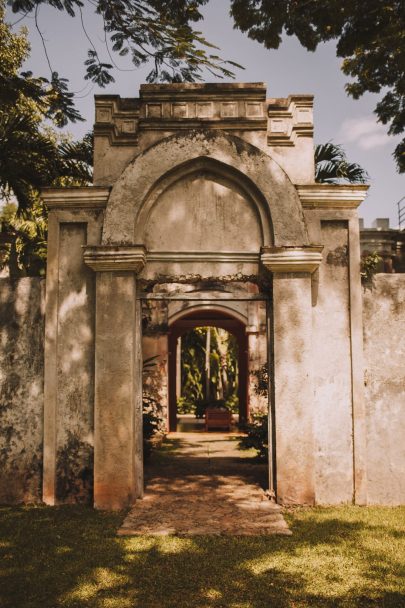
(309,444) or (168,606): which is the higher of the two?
(309,444)

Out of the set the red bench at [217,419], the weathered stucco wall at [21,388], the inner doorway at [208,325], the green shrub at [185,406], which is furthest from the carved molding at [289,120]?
the green shrub at [185,406]

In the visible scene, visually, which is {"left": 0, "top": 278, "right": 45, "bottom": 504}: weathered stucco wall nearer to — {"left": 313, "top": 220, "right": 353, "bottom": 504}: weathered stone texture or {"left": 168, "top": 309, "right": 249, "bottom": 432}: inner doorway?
{"left": 313, "top": 220, "right": 353, "bottom": 504}: weathered stone texture

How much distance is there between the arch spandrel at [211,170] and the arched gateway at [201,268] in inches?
0.5

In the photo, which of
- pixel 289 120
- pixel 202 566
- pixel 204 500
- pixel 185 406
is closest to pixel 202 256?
pixel 289 120

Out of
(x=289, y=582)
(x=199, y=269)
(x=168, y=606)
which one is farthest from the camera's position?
(x=199, y=269)

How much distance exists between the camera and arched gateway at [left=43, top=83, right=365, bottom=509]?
19.6 feet

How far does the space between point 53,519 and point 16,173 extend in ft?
16.6

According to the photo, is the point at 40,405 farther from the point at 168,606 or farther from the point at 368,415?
the point at 368,415

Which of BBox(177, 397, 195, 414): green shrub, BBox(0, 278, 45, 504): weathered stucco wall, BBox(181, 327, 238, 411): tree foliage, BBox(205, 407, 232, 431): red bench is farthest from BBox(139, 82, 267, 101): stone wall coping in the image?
BBox(177, 397, 195, 414): green shrub

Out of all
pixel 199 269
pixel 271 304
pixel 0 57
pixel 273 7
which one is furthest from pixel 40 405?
pixel 0 57

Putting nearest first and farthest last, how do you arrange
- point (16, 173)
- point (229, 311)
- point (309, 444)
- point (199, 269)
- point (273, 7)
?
point (309, 444) → point (199, 269) → point (273, 7) → point (16, 173) → point (229, 311)

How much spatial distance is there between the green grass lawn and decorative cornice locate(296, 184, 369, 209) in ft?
11.1

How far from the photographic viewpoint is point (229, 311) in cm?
1423

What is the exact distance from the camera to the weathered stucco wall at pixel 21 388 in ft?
20.1
